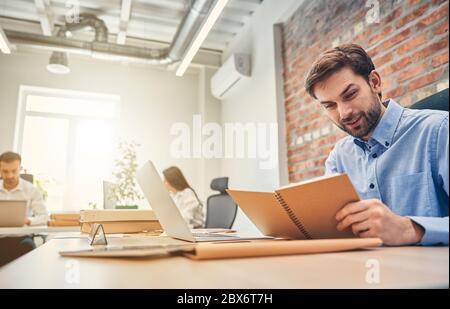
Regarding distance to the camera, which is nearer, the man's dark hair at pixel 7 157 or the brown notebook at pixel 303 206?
the brown notebook at pixel 303 206

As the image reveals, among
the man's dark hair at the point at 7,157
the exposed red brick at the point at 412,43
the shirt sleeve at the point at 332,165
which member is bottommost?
the shirt sleeve at the point at 332,165

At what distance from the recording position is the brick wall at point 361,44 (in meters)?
1.60

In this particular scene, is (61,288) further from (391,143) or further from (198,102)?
(198,102)

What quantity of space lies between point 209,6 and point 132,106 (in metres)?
2.16

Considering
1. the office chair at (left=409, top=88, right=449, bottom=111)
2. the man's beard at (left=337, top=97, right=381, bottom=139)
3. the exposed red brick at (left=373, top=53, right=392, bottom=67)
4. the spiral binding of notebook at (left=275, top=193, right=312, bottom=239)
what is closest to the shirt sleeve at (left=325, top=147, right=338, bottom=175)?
the man's beard at (left=337, top=97, right=381, bottom=139)

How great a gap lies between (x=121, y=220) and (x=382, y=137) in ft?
3.23

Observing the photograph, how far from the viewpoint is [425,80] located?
165 centimetres

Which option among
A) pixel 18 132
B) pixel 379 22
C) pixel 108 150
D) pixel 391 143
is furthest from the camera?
pixel 108 150

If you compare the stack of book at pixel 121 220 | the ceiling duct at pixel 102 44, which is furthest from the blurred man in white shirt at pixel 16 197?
the ceiling duct at pixel 102 44

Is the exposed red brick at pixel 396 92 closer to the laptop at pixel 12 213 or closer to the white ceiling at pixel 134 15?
the white ceiling at pixel 134 15

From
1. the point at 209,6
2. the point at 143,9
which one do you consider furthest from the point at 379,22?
the point at 143,9

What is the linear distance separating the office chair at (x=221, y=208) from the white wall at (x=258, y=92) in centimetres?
56

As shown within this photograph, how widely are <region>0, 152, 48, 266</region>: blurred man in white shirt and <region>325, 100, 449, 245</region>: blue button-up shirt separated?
188 cm

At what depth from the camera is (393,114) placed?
1.01 m
